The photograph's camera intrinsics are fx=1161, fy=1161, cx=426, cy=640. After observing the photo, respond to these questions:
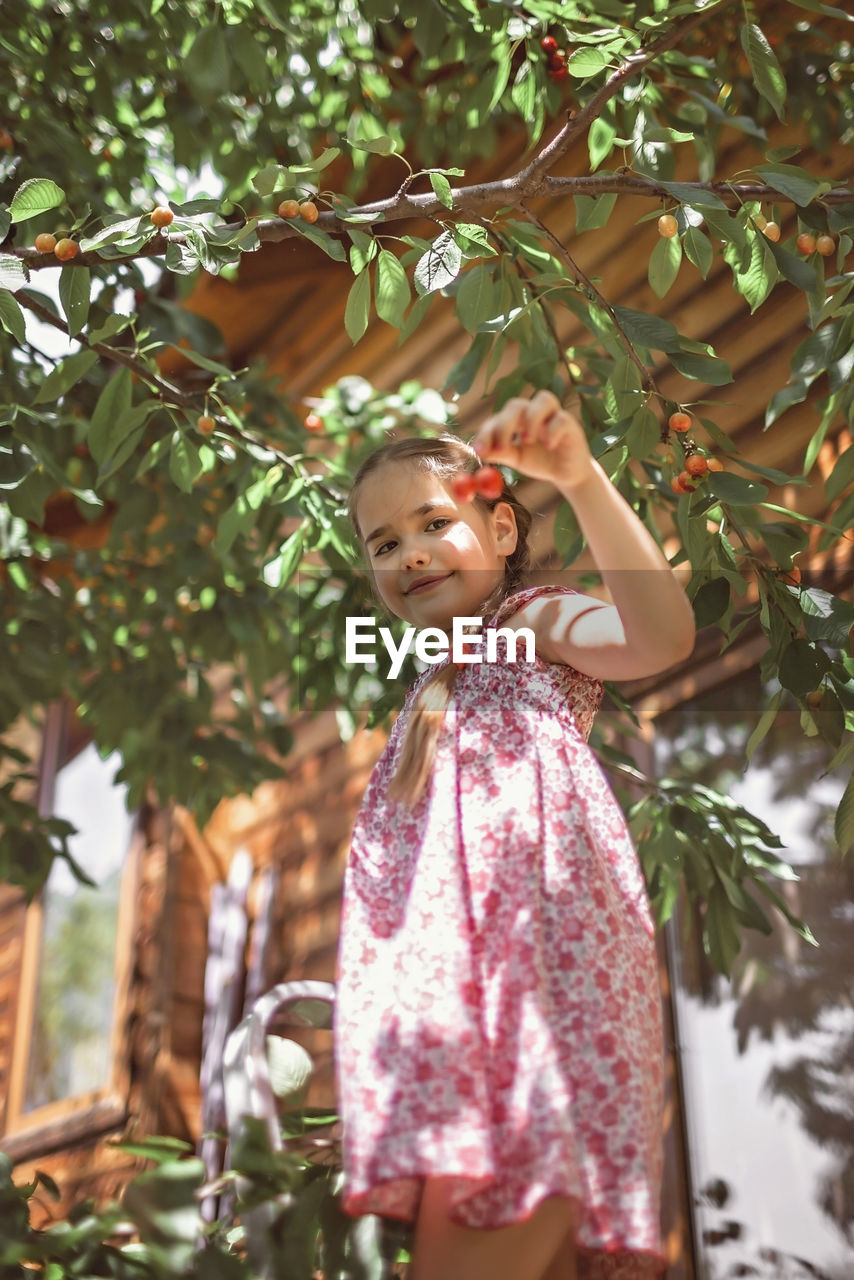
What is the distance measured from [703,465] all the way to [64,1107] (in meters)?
4.29

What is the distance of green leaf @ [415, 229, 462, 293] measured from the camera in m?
1.60

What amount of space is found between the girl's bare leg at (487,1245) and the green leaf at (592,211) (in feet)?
4.21

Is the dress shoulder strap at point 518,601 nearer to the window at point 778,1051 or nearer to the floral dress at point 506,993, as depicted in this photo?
the floral dress at point 506,993

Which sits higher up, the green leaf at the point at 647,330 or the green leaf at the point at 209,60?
the green leaf at the point at 209,60

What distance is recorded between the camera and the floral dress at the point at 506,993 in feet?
3.35

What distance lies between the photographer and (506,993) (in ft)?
3.60

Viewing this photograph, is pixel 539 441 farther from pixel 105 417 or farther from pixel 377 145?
pixel 105 417

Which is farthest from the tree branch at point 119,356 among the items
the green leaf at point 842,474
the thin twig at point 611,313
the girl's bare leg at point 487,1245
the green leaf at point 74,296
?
the girl's bare leg at point 487,1245

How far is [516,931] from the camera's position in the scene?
1.12 m

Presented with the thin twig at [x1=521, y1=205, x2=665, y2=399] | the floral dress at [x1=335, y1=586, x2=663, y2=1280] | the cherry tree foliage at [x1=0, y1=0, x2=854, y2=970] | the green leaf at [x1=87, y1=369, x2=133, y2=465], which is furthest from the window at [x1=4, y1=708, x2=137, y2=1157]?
the floral dress at [x1=335, y1=586, x2=663, y2=1280]

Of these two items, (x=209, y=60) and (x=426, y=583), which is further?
(x=209, y=60)

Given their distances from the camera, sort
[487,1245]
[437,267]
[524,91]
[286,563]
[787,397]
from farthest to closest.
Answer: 1. [524,91]
2. [286,563]
3. [787,397]
4. [437,267]
5. [487,1245]

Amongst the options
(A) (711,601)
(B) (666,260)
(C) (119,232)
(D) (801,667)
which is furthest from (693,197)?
(C) (119,232)

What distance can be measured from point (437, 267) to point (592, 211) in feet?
0.87
